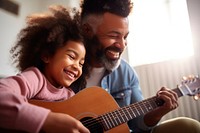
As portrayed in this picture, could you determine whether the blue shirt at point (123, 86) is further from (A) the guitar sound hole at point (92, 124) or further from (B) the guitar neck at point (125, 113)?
(A) the guitar sound hole at point (92, 124)

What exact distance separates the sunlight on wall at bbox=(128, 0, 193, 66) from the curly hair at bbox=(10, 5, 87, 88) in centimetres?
121

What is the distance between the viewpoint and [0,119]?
1.82ft

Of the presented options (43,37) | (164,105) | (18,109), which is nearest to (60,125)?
(18,109)

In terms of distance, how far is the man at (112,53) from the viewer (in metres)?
1.03

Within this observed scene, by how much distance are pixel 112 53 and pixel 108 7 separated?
0.24m

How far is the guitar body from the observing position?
0.70 m

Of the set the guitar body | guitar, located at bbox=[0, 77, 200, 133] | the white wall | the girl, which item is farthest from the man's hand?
the white wall

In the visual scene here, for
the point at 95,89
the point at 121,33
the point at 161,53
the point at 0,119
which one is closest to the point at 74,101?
the point at 95,89

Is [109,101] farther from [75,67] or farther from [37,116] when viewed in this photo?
[37,116]

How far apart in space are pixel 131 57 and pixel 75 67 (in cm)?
138

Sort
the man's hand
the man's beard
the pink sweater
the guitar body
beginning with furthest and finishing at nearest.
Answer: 1. the man's beard
2. the man's hand
3. the guitar body
4. the pink sweater

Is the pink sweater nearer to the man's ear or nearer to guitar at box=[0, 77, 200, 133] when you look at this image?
guitar at box=[0, 77, 200, 133]

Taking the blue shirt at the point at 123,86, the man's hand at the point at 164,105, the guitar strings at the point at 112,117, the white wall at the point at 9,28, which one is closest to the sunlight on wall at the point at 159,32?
the white wall at the point at 9,28

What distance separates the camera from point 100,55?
108cm
